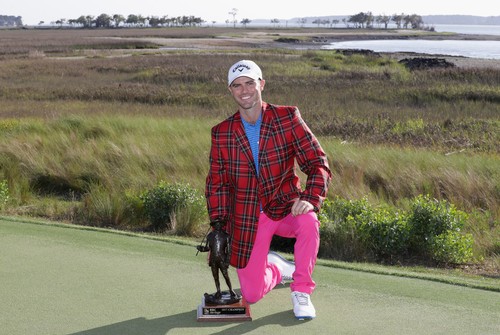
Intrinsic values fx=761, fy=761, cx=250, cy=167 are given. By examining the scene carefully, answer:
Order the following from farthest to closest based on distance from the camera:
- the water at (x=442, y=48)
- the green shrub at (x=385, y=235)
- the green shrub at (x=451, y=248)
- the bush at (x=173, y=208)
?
the water at (x=442, y=48)
the bush at (x=173, y=208)
the green shrub at (x=385, y=235)
the green shrub at (x=451, y=248)

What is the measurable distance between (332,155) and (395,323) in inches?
278

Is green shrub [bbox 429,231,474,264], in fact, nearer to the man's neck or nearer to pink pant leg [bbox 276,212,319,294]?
pink pant leg [bbox 276,212,319,294]

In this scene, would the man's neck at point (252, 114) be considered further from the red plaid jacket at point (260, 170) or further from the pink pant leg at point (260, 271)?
the pink pant leg at point (260, 271)

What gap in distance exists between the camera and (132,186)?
9570 mm

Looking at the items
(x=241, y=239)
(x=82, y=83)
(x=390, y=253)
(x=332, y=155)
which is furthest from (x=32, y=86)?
(x=241, y=239)

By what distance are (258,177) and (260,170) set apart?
5cm

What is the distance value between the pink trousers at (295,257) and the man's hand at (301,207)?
140 mm

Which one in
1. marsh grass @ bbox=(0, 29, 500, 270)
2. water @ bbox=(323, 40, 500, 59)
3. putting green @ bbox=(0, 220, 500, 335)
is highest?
putting green @ bbox=(0, 220, 500, 335)

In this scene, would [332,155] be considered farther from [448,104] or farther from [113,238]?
[448,104]

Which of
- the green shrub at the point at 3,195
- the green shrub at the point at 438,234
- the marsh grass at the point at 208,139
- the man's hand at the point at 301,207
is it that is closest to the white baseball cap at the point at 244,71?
the man's hand at the point at 301,207

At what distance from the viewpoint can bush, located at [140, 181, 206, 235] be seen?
25.1 ft

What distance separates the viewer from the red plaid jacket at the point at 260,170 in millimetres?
4207

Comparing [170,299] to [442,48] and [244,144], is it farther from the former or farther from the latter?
[442,48]

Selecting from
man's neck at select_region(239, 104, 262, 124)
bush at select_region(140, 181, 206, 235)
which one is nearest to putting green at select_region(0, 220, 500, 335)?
man's neck at select_region(239, 104, 262, 124)
